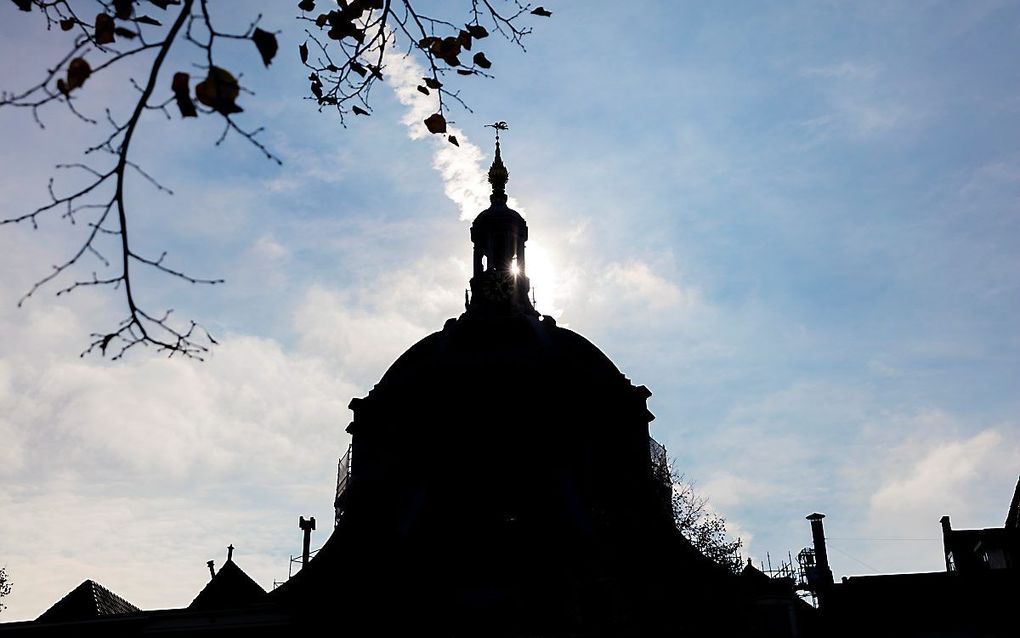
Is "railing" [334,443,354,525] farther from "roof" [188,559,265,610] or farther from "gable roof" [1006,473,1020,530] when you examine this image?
"gable roof" [1006,473,1020,530]

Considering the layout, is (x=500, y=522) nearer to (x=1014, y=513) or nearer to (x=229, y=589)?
(x=229, y=589)

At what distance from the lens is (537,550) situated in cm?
2847

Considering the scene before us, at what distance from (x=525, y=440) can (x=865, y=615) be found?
12.0 metres

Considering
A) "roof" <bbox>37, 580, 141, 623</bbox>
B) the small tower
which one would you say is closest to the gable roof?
the small tower

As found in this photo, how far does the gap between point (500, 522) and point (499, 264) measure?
13.2 m

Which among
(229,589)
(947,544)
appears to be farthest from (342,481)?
(947,544)

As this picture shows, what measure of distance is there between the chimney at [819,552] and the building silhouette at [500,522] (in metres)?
1.58

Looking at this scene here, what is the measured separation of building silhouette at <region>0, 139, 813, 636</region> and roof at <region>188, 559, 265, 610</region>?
9 cm

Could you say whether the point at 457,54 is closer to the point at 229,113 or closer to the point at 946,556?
the point at 229,113

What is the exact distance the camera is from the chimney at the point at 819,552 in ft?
95.6

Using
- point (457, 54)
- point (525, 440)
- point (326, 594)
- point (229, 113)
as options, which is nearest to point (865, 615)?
point (525, 440)

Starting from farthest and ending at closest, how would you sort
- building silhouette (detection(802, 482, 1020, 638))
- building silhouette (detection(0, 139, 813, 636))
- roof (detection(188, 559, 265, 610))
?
roof (detection(188, 559, 265, 610))
building silhouette (detection(0, 139, 813, 636))
building silhouette (detection(802, 482, 1020, 638))

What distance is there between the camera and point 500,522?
97.5 ft

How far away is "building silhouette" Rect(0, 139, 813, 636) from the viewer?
26797mm
